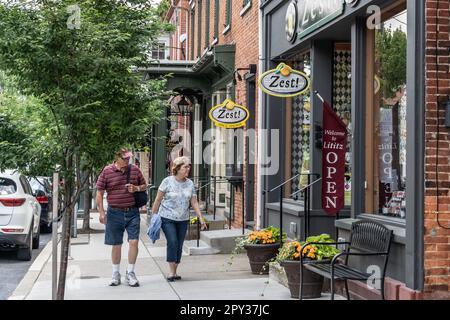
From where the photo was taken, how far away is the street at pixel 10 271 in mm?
9180

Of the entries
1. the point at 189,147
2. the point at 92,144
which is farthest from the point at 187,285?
the point at 189,147

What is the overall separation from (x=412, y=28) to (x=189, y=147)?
16.1 metres

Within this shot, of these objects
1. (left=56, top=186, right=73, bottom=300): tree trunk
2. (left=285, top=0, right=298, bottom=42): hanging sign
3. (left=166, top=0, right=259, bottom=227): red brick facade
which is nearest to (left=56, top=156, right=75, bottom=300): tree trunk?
(left=56, top=186, right=73, bottom=300): tree trunk

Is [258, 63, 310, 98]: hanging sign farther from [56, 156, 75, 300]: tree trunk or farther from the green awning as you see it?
the green awning

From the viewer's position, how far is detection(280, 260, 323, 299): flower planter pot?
7.70m

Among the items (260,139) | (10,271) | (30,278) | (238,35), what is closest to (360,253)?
(30,278)

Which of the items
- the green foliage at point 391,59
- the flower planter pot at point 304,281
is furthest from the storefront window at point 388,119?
the flower planter pot at point 304,281

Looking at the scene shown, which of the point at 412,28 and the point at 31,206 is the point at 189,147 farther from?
the point at 412,28

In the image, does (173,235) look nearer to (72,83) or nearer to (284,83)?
(284,83)

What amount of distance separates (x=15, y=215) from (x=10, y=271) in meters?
1.18

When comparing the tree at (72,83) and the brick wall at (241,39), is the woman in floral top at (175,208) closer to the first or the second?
the tree at (72,83)

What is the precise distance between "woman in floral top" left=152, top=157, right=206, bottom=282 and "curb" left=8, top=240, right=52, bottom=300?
184cm

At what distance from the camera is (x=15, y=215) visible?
38.4ft

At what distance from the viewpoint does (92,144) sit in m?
6.46
